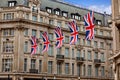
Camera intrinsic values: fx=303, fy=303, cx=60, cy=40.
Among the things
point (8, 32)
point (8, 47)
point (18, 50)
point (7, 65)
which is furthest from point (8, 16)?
point (7, 65)

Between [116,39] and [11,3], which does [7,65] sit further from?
[116,39]

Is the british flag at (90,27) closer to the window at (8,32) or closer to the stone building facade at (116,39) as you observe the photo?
the stone building facade at (116,39)

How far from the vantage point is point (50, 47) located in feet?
242

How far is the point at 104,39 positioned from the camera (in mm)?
85625

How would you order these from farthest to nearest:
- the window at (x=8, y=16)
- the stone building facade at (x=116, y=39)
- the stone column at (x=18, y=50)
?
the window at (x=8, y=16) → the stone column at (x=18, y=50) → the stone building facade at (x=116, y=39)

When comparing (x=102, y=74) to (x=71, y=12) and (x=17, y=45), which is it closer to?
(x=71, y=12)

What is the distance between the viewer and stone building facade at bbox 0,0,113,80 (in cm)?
6762

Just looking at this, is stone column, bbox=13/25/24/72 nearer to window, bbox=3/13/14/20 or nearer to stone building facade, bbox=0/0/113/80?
stone building facade, bbox=0/0/113/80

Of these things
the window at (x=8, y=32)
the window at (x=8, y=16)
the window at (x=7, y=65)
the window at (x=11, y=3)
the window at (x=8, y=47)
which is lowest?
the window at (x=7, y=65)

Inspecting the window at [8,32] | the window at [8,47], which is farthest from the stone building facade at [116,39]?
the window at [8,32]

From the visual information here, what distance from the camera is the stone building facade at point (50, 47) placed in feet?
222

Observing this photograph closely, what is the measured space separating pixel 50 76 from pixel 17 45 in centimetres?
1102

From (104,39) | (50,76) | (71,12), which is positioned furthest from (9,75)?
(104,39)

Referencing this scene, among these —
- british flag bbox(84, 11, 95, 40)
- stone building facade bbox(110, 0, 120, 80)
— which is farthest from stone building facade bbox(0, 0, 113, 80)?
british flag bbox(84, 11, 95, 40)
